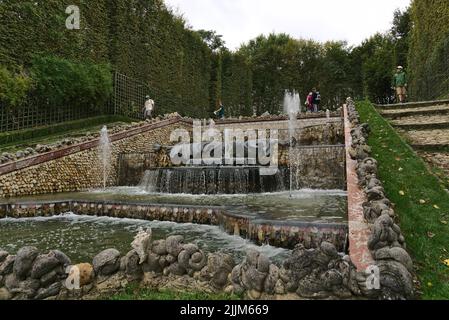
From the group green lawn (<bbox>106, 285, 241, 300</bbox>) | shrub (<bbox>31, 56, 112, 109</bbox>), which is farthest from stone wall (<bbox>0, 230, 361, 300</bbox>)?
shrub (<bbox>31, 56, 112, 109</bbox>)

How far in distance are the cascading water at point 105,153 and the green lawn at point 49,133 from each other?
1.54 metres

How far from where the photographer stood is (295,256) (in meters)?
2.69

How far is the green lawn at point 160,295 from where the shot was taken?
2701 mm

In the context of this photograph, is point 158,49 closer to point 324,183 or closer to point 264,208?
point 324,183

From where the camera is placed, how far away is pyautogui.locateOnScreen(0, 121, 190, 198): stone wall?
8820mm

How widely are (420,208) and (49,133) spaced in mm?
12522

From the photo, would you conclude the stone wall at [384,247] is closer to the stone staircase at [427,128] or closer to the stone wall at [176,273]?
the stone wall at [176,273]

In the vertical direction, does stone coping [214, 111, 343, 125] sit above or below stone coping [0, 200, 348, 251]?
above

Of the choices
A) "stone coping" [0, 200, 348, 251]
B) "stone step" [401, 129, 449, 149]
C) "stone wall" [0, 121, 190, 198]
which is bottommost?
"stone coping" [0, 200, 348, 251]

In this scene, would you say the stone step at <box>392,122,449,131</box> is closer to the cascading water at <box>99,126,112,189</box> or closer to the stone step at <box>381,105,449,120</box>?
the stone step at <box>381,105,449,120</box>

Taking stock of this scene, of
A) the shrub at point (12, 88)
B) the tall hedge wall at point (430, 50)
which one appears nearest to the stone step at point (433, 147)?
the tall hedge wall at point (430, 50)

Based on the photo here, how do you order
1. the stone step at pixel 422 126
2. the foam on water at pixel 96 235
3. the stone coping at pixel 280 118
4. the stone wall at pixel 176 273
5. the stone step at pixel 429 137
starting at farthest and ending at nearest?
the stone coping at pixel 280 118
the stone step at pixel 422 126
the stone step at pixel 429 137
the foam on water at pixel 96 235
the stone wall at pixel 176 273

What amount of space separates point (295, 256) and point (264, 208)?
308cm

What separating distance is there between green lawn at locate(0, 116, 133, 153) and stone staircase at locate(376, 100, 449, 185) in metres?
10.6
